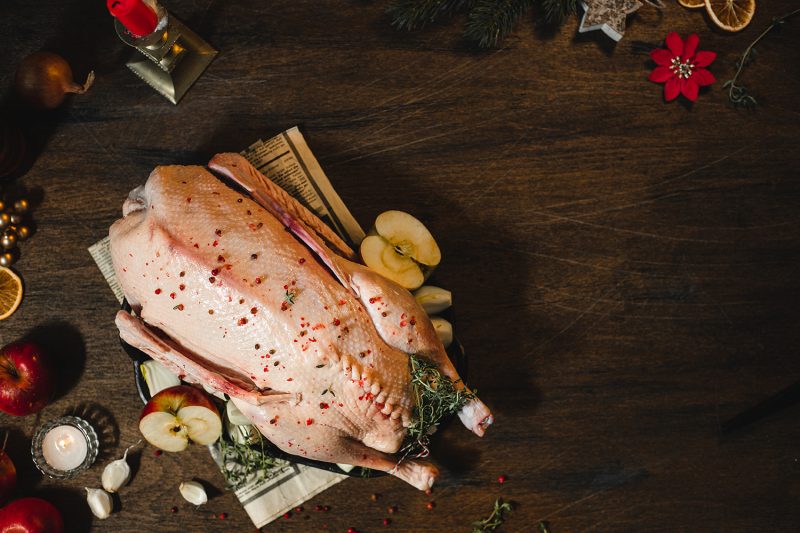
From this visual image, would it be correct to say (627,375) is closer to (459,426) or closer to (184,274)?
(459,426)

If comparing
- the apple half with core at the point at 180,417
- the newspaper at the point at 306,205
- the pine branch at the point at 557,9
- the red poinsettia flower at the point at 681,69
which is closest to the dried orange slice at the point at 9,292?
the newspaper at the point at 306,205

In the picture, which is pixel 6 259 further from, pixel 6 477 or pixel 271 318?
pixel 271 318

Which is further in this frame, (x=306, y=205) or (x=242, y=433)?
(x=306, y=205)

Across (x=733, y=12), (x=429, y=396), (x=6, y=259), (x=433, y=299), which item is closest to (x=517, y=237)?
(x=433, y=299)

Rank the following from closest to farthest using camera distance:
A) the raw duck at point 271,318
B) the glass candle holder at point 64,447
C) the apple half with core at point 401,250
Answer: the raw duck at point 271,318
the apple half with core at point 401,250
the glass candle holder at point 64,447

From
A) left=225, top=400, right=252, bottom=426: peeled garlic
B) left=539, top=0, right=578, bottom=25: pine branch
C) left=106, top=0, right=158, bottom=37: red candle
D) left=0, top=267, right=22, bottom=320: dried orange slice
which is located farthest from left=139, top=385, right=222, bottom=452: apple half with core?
left=539, top=0, right=578, bottom=25: pine branch

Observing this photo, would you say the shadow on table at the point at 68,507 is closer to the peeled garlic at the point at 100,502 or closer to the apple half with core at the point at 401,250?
the peeled garlic at the point at 100,502
